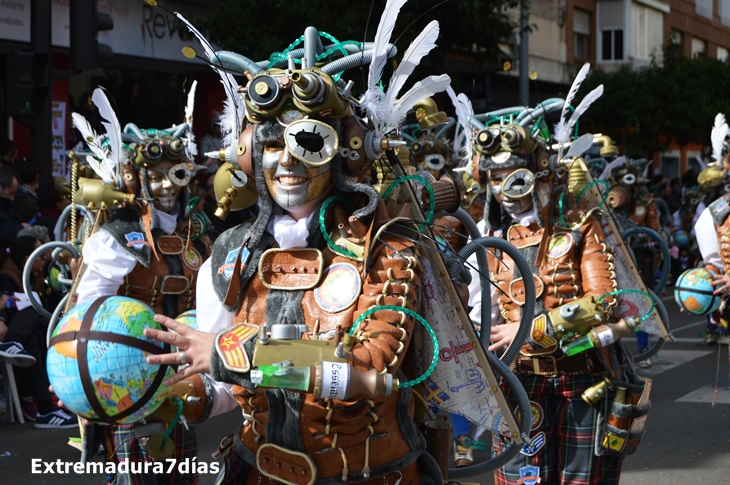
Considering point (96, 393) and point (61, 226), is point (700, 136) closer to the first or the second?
point (61, 226)

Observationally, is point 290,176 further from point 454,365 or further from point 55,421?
point 55,421

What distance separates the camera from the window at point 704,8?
123 feet

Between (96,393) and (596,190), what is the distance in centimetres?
327

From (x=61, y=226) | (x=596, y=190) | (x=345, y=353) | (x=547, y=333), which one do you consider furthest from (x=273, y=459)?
(x=61, y=226)

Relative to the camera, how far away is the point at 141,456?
4.99 metres

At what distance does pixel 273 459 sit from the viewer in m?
3.02

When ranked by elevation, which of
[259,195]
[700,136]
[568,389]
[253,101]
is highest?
[700,136]

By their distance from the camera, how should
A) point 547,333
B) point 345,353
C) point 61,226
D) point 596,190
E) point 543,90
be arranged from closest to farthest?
point 345,353 → point 547,333 → point 596,190 → point 61,226 → point 543,90

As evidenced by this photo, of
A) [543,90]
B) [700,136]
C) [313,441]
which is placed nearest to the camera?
[313,441]

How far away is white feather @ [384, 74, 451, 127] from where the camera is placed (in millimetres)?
3186

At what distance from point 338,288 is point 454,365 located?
1.56 ft

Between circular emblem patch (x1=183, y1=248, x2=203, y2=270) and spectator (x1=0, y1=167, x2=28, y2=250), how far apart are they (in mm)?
3200

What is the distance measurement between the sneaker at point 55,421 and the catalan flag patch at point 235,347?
18.7ft

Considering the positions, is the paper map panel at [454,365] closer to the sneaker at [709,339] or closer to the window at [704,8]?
the sneaker at [709,339]
